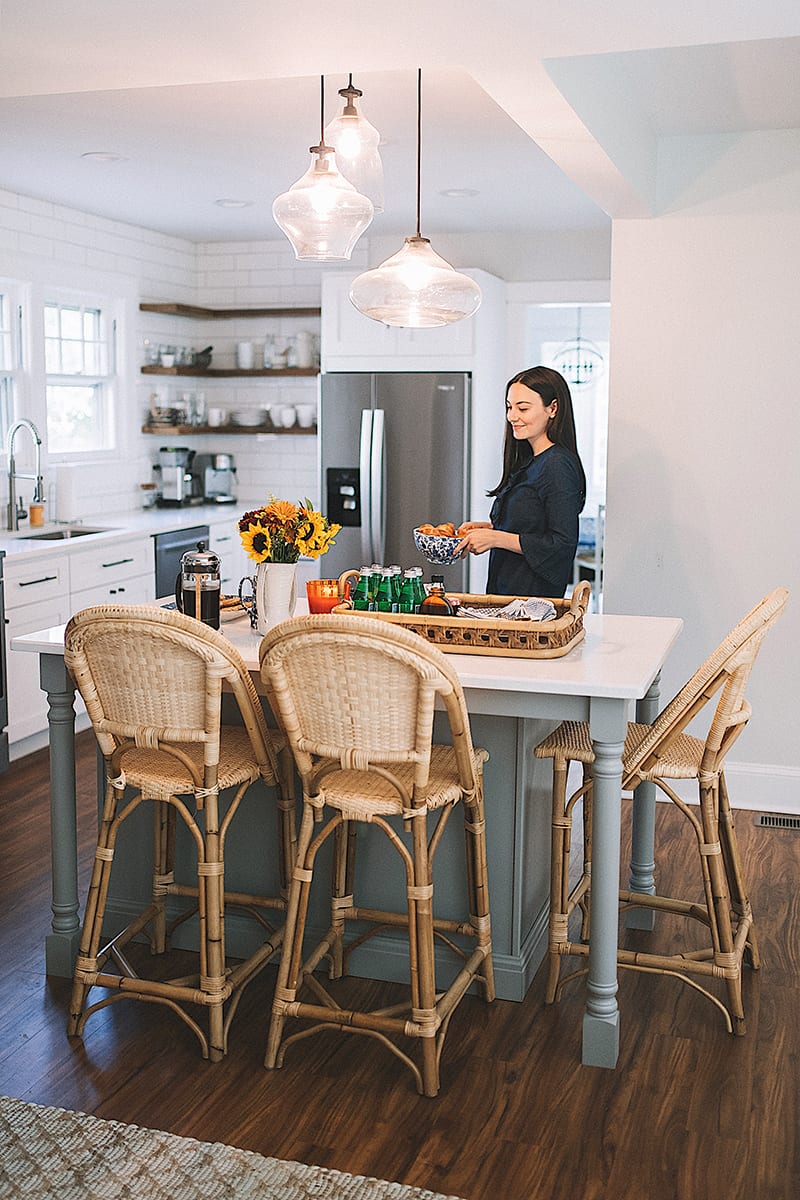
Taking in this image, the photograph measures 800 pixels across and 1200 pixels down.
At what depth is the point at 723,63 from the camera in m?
3.50

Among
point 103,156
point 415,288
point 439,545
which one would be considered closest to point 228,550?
point 103,156

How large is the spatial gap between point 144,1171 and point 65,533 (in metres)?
4.01

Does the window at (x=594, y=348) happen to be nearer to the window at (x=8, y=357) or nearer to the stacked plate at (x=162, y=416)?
the stacked plate at (x=162, y=416)

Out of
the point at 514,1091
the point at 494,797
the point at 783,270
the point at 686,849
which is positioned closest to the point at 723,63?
the point at 783,270

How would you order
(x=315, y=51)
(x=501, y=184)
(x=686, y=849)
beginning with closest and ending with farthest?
(x=315, y=51)
(x=686, y=849)
(x=501, y=184)

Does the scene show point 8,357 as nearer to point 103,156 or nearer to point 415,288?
point 103,156

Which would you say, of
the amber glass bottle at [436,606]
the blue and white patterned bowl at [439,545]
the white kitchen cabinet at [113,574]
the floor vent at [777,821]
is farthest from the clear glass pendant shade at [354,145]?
the white kitchen cabinet at [113,574]

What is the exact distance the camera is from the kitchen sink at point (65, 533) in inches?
230

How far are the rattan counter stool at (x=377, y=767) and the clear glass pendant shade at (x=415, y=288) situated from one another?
0.95 meters

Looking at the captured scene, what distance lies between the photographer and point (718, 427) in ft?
14.8

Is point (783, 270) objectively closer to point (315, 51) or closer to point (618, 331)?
point (618, 331)

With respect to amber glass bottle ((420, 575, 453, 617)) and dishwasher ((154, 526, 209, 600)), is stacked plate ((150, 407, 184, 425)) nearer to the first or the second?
dishwasher ((154, 526, 209, 600))

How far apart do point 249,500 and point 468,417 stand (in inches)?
71.0

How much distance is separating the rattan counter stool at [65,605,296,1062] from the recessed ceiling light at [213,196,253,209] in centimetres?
362
